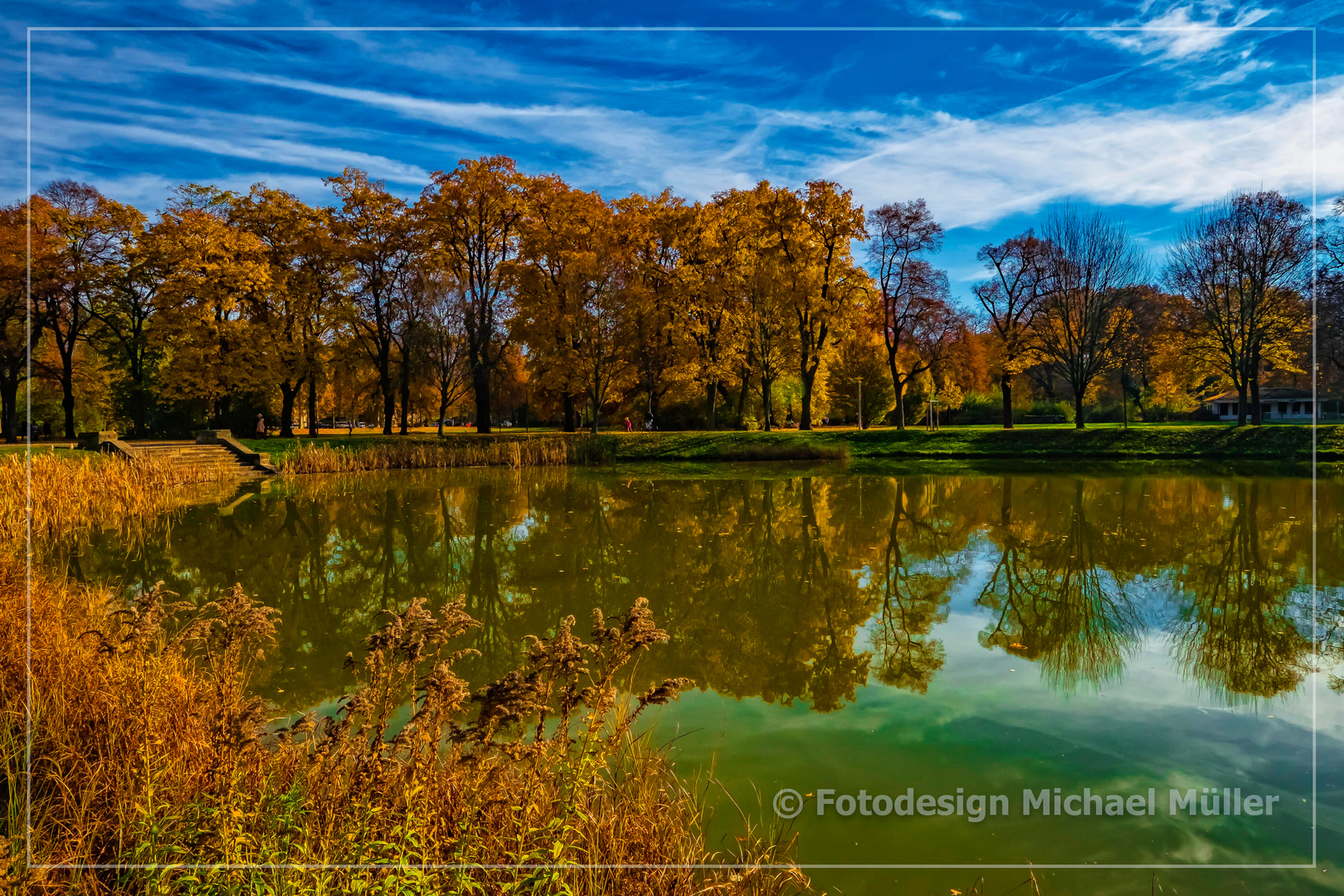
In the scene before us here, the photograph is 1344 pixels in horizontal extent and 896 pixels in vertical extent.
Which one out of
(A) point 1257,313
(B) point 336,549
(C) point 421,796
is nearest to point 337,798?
(C) point 421,796

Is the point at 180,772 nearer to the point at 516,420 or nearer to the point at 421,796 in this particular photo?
the point at 421,796

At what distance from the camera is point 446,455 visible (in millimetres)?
31219

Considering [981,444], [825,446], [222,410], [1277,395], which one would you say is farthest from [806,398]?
[1277,395]

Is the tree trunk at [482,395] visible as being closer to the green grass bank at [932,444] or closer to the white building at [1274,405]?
the green grass bank at [932,444]

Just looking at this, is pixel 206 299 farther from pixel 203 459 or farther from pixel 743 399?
pixel 743 399

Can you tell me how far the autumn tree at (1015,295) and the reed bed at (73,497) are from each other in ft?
130

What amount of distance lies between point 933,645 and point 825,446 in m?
26.8

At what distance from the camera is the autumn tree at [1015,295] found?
4128 centimetres

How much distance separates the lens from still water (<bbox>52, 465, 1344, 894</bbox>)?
3.90 metres

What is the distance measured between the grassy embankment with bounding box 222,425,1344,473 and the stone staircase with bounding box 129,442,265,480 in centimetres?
141

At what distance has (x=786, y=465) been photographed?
30406 mm

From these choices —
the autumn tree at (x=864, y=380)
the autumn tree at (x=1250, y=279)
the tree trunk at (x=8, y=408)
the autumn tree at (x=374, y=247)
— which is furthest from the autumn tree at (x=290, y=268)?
the autumn tree at (x=1250, y=279)

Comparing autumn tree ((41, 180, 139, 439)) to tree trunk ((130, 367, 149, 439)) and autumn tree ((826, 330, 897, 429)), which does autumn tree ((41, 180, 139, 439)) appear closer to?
tree trunk ((130, 367, 149, 439))

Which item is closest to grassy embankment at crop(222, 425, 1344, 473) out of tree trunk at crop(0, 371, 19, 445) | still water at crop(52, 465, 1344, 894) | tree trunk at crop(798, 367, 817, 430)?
tree trunk at crop(798, 367, 817, 430)
